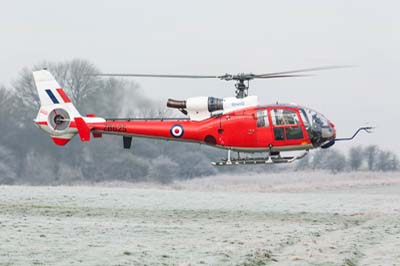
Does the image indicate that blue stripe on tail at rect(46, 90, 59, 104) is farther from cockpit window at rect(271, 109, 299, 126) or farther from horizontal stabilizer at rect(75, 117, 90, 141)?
cockpit window at rect(271, 109, 299, 126)

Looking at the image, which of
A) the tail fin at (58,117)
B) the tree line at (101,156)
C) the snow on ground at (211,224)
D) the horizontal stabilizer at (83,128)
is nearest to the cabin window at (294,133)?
the snow on ground at (211,224)

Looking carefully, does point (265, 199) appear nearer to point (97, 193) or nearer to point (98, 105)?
point (97, 193)

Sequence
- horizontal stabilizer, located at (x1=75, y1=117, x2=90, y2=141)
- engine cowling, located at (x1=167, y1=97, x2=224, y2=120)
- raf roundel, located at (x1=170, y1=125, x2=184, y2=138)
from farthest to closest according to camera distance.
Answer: horizontal stabilizer, located at (x1=75, y1=117, x2=90, y2=141) → raf roundel, located at (x1=170, y1=125, x2=184, y2=138) → engine cowling, located at (x1=167, y1=97, x2=224, y2=120)

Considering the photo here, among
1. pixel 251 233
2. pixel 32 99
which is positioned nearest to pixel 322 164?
pixel 32 99

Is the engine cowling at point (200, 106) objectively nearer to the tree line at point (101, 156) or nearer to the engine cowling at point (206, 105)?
the engine cowling at point (206, 105)

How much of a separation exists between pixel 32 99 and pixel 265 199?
59.6ft

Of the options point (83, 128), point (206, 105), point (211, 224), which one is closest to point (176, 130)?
point (206, 105)

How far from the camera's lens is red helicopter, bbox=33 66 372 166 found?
99.9 ft

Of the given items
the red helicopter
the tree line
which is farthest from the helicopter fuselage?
the tree line

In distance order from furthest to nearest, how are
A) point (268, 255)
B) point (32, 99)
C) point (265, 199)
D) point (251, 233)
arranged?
point (32, 99) → point (265, 199) → point (251, 233) → point (268, 255)

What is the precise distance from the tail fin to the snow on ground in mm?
2248

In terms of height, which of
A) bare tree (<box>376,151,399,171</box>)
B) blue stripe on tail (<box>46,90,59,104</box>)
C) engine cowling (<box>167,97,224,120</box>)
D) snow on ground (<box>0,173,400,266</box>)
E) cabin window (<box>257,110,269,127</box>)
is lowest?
snow on ground (<box>0,173,400,266</box>)

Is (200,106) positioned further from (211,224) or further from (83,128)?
(211,224)

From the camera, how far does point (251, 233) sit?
995 inches
